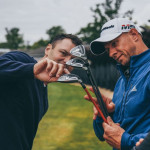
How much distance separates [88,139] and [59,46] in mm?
5268

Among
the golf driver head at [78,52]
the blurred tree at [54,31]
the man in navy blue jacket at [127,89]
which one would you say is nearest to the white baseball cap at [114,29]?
the man in navy blue jacket at [127,89]

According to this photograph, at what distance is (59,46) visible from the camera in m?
3.56

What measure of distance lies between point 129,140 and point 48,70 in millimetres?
1081

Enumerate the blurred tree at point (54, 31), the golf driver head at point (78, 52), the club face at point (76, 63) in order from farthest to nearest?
the blurred tree at point (54, 31)
the golf driver head at point (78, 52)
the club face at point (76, 63)

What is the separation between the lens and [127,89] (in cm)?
304

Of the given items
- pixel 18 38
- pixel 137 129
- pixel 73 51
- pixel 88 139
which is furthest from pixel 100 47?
pixel 18 38

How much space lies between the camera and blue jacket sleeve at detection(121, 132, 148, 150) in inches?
102

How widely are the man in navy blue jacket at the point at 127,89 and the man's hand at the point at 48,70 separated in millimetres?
692

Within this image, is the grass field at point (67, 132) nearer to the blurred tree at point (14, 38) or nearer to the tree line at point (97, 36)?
the tree line at point (97, 36)

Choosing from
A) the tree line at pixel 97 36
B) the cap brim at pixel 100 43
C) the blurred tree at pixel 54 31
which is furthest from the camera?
the blurred tree at pixel 54 31

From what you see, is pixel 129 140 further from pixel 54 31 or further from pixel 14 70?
pixel 54 31

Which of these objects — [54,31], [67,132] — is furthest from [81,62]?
[54,31]

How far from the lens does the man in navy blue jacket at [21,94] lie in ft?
7.38

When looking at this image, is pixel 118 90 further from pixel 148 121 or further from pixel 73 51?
pixel 73 51
